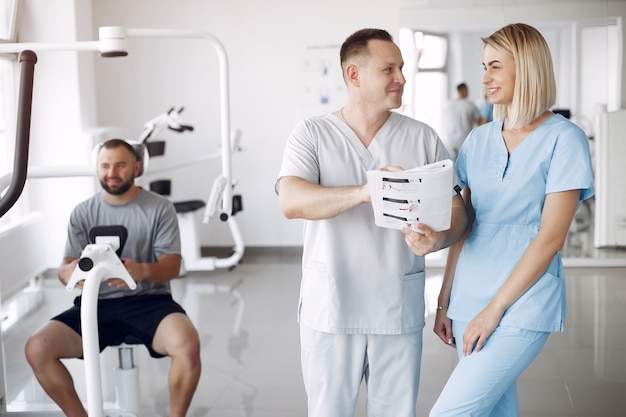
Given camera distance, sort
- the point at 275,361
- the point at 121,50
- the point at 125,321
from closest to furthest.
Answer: the point at 121,50
the point at 125,321
the point at 275,361

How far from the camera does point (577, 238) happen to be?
669cm

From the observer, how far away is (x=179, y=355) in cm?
286

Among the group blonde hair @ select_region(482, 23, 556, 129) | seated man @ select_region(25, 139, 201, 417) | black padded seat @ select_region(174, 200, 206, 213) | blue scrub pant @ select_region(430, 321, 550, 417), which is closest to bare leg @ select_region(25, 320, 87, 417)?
seated man @ select_region(25, 139, 201, 417)

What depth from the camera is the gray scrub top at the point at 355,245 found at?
2074 mm

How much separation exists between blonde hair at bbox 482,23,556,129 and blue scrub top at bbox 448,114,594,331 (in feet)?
0.23

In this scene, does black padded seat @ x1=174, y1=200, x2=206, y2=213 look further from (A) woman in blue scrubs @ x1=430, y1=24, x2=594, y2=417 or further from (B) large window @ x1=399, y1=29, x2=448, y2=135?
(A) woman in blue scrubs @ x1=430, y1=24, x2=594, y2=417

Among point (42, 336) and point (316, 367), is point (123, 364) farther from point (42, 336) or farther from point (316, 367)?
point (316, 367)

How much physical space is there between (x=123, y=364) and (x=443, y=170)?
1.73 meters

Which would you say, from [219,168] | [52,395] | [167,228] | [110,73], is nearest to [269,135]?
[219,168]

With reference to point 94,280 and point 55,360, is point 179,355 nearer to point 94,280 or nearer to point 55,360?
point 55,360

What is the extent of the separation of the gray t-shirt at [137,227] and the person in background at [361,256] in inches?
42.8

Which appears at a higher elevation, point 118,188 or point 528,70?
point 528,70

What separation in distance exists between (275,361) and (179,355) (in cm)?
121

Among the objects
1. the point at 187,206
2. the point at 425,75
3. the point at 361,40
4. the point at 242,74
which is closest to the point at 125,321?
the point at 361,40
